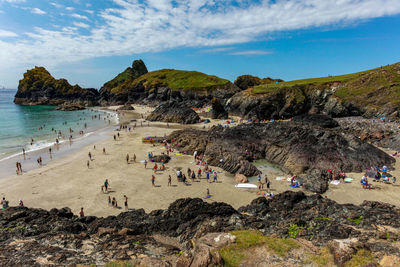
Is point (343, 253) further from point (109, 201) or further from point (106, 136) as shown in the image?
point (106, 136)

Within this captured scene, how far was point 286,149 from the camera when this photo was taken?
107 ft

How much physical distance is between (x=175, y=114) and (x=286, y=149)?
4444 cm

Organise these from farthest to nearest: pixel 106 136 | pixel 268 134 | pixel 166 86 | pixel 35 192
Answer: pixel 166 86 < pixel 106 136 < pixel 268 134 < pixel 35 192

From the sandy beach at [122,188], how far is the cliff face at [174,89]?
240ft

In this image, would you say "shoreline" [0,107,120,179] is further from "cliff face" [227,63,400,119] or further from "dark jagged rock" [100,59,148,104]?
"dark jagged rock" [100,59,148,104]

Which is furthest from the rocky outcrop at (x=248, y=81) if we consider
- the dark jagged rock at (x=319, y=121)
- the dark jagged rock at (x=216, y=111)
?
the dark jagged rock at (x=319, y=121)

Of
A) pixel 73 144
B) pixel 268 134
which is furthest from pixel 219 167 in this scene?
pixel 73 144

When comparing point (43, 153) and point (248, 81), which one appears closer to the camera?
point (43, 153)

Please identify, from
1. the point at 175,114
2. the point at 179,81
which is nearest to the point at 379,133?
the point at 175,114

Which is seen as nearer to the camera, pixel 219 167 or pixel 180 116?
pixel 219 167

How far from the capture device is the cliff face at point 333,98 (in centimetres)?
5909

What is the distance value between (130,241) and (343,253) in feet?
37.5

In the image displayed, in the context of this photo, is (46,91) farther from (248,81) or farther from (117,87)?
(248,81)

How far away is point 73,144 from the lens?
45.8 m
